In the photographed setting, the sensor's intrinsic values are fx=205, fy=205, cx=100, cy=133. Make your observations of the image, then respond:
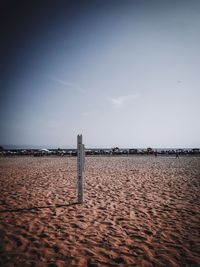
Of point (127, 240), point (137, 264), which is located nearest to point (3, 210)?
point (127, 240)

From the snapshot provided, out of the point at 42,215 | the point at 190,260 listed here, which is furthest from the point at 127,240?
the point at 42,215

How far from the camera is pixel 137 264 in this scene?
4.22 metres

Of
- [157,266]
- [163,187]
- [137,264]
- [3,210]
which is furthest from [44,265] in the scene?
[163,187]

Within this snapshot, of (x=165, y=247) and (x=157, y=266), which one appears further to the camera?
(x=165, y=247)

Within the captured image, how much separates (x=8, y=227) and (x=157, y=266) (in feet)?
13.7

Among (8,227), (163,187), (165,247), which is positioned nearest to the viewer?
(165,247)

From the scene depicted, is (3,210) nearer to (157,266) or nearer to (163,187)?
(157,266)

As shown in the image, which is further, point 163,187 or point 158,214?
point 163,187

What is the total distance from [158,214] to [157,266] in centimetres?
310

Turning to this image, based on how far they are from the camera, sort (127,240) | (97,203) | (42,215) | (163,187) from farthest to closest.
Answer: (163,187)
(97,203)
(42,215)
(127,240)

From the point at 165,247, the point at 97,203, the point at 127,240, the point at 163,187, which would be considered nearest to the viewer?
the point at 165,247

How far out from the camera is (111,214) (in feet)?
23.1

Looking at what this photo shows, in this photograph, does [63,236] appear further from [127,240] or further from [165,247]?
[165,247]

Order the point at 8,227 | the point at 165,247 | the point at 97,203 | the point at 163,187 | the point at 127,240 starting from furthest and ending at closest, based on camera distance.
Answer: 1. the point at 163,187
2. the point at 97,203
3. the point at 8,227
4. the point at 127,240
5. the point at 165,247
